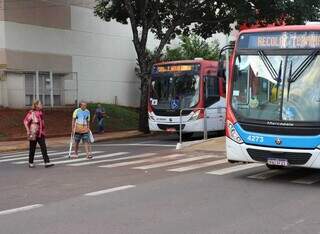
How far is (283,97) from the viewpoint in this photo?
448 inches

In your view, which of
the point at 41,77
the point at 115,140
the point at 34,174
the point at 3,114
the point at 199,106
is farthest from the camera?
the point at 41,77

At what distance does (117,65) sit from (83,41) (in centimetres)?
374

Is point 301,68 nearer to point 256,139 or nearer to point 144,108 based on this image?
point 256,139

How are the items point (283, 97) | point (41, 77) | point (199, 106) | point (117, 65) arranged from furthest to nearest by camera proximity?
point (117, 65) < point (41, 77) < point (199, 106) < point (283, 97)

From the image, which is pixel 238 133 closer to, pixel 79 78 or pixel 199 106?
pixel 199 106

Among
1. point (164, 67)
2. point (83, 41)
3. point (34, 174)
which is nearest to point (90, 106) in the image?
point (83, 41)

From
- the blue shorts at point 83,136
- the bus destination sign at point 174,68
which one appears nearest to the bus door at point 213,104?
the bus destination sign at point 174,68

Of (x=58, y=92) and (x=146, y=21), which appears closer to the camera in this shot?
(x=146, y=21)

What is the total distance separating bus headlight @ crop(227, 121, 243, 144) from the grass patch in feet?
63.7

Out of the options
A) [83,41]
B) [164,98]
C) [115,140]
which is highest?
[83,41]

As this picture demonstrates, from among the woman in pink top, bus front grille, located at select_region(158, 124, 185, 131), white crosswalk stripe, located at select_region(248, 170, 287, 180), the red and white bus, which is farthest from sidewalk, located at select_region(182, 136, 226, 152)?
the woman in pink top

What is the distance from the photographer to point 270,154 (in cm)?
1134

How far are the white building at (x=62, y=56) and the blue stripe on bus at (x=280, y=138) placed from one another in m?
21.2

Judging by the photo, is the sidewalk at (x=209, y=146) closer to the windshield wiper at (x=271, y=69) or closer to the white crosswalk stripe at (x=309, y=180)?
the white crosswalk stripe at (x=309, y=180)
